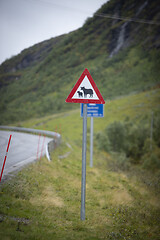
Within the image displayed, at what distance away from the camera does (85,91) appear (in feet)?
15.2

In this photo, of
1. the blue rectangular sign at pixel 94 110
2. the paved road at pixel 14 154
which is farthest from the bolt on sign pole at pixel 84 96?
the blue rectangular sign at pixel 94 110

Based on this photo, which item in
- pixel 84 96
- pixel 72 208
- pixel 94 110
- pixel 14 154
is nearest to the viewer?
pixel 84 96

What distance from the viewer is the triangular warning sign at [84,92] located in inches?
180

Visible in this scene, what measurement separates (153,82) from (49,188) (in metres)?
145

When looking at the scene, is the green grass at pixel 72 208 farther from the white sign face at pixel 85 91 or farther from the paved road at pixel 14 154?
the white sign face at pixel 85 91

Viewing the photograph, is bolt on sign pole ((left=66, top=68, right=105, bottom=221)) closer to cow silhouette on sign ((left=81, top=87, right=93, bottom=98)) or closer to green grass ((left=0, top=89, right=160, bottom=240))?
cow silhouette on sign ((left=81, top=87, right=93, bottom=98))

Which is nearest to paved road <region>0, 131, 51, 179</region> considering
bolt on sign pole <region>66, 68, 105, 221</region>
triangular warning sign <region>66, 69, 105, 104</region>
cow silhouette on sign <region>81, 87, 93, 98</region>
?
bolt on sign pole <region>66, 68, 105, 221</region>

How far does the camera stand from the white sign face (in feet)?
15.1

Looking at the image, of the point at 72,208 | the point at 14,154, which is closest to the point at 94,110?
the point at 14,154

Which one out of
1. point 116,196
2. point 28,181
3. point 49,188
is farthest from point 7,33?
point 116,196

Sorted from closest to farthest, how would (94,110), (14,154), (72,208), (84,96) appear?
(84,96) < (72,208) < (14,154) < (94,110)

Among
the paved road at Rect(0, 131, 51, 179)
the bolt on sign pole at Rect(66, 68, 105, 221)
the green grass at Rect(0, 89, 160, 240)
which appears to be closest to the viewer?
the green grass at Rect(0, 89, 160, 240)

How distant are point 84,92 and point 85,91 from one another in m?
0.03

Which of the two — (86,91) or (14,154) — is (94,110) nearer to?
(14,154)
